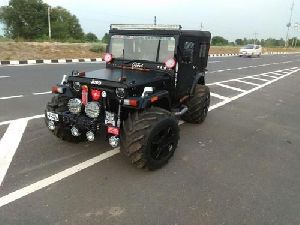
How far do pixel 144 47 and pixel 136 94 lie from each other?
1411 mm

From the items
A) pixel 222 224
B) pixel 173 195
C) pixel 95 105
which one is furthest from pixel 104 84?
pixel 222 224

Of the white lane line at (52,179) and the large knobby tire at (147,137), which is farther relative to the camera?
the large knobby tire at (147,137)

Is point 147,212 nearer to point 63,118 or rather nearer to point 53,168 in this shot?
point 53,168

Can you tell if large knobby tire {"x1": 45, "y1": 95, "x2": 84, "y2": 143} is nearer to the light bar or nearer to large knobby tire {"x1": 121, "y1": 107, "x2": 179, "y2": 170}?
large knobby tire {"x1": 121, "y1": 107, "x2": 179, "y2": 170}

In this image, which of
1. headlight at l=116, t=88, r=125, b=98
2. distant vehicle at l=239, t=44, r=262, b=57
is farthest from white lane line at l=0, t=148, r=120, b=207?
distant vehicle at l=239, t=44, r=262, b=57

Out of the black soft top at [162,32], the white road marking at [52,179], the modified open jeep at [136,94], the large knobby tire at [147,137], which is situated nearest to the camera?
the white road marking at [52,179]

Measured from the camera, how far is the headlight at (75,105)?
504 cm

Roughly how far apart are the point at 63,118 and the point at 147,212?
6.69ft

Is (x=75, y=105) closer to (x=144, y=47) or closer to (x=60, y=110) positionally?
(x=60, y=110)

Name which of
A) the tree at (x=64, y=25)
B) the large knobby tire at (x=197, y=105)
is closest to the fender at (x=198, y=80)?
the large knobby tire at (x=197, y=105)

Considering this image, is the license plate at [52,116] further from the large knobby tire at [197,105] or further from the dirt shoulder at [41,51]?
the dirt shoulder at [41,51]

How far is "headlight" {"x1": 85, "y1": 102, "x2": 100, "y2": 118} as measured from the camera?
4883 mm

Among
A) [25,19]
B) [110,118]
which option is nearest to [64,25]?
[25,19]

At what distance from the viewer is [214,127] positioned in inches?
287
